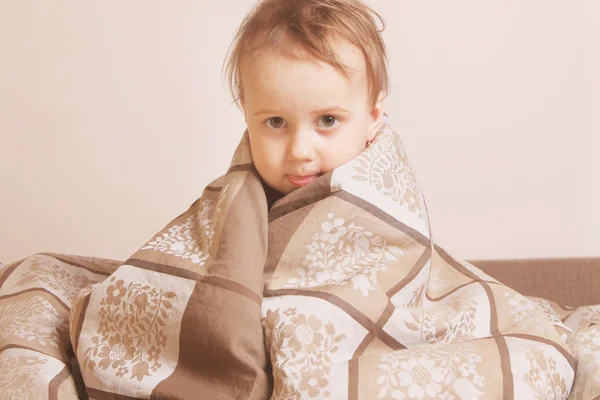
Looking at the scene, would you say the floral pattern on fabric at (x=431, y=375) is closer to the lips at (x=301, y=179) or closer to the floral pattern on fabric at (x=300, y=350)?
the floral pattern on fabric at (x=300, y=350)

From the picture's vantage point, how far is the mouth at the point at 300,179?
0.93 meters

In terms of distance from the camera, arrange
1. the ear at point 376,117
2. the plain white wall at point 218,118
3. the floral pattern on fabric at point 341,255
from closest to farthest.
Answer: the floral pattern on fabric at point 341,255 → the ear at point 376,117 → the plain white wall at point 218,118

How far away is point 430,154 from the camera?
4.98 ft

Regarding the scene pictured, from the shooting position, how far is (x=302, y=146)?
0.90 m

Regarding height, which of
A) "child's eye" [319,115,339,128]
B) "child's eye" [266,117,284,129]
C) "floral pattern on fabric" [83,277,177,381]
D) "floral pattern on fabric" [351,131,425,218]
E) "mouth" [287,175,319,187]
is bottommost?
"floral pattern on fabric" [83,277,177,381]

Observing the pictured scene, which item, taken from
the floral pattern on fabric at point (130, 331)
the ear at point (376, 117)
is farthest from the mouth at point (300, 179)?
the floral pattern on fabric at point (130, 331)

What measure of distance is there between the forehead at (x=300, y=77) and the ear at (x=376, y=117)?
68 mm

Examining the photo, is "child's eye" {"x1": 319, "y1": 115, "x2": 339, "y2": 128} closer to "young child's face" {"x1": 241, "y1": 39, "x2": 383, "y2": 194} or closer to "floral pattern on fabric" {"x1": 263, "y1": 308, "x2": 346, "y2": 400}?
"young child's face" {"x1": 241, "y1": 39, "x2": 383, "y2": 194}

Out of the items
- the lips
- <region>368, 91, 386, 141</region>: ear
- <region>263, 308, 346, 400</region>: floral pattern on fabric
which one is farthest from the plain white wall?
<region>263, 308, 346, 400</region>: floral pattern on fabric

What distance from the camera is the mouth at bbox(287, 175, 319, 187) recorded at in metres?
0.93

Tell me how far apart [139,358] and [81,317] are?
0.10 m

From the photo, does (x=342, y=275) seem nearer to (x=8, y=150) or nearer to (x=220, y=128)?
(x=220, y=128)

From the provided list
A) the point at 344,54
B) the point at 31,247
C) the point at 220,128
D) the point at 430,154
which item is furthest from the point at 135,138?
the point at 344,54

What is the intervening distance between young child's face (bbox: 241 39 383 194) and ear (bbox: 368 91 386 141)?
0.03 metres
